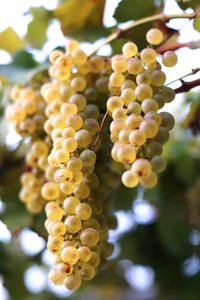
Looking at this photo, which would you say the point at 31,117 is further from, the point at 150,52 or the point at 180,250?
the point at 180,250

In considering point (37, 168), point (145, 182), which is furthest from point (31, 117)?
point (145, 182)

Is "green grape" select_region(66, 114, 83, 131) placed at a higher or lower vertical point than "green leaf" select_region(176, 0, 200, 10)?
lower

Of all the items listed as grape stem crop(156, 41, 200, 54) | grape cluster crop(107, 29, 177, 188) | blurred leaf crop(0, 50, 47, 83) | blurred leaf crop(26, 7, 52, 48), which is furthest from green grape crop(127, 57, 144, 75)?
blurred leaf crop(26, 7, 52, 48)

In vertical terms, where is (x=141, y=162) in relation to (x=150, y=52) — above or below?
below

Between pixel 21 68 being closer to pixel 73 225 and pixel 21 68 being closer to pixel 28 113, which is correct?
pixel 28 113

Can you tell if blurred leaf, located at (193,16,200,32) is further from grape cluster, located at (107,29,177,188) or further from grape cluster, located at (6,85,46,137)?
grape cluster, located at (6,85,46,137)

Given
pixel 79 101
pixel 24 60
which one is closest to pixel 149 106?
pixel 79 101
